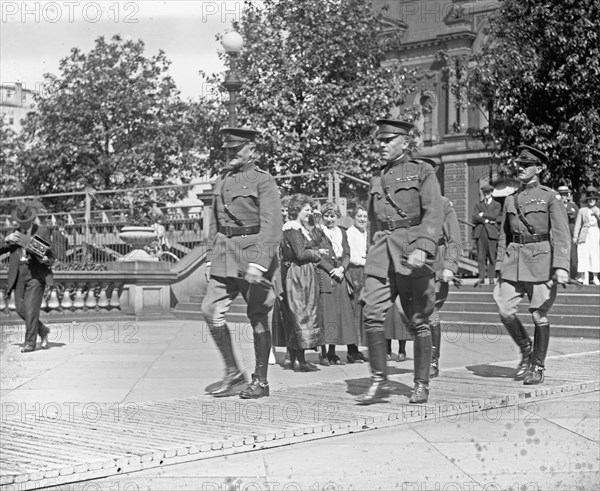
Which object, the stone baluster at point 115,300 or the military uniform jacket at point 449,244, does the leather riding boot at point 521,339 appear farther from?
the stone baluster at point 115,300

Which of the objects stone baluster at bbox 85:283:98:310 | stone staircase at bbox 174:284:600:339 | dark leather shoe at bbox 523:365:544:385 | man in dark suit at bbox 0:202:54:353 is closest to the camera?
dark leather shoe at bbox 523:365:544:385

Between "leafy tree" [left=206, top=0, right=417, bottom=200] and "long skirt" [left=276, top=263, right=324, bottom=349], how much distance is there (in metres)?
19.2

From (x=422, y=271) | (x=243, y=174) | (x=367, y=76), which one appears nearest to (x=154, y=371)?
(x=243, y=174)

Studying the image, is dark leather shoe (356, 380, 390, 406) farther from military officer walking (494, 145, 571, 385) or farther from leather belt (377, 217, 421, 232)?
military officer walking (494, 145, 571, 385)

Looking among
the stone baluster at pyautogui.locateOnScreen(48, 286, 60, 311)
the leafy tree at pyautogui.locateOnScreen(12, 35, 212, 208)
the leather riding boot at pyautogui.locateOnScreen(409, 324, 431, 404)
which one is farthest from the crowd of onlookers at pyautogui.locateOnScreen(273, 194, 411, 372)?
the leafy tree at pyautogui.locateOnScreen(12, 35, 212, 208)

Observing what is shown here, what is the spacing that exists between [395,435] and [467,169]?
3767 cm

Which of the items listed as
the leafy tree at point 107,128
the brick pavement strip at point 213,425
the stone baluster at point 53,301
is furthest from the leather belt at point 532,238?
the leafy tree at point 107,128

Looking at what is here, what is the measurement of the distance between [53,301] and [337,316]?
9.32 meters

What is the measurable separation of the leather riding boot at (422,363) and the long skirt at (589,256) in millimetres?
12561

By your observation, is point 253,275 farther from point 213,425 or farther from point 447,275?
point 447,275

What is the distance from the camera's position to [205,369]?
10805 mm

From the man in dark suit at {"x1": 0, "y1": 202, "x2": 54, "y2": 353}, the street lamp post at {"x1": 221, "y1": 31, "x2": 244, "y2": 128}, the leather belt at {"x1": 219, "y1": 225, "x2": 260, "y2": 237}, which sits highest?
the street lamp post at {"x1": 221, "y1": 31, "x2": 244, "y2": 128}

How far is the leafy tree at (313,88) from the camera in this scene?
30.2 m

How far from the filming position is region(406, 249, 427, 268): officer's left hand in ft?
24.0
